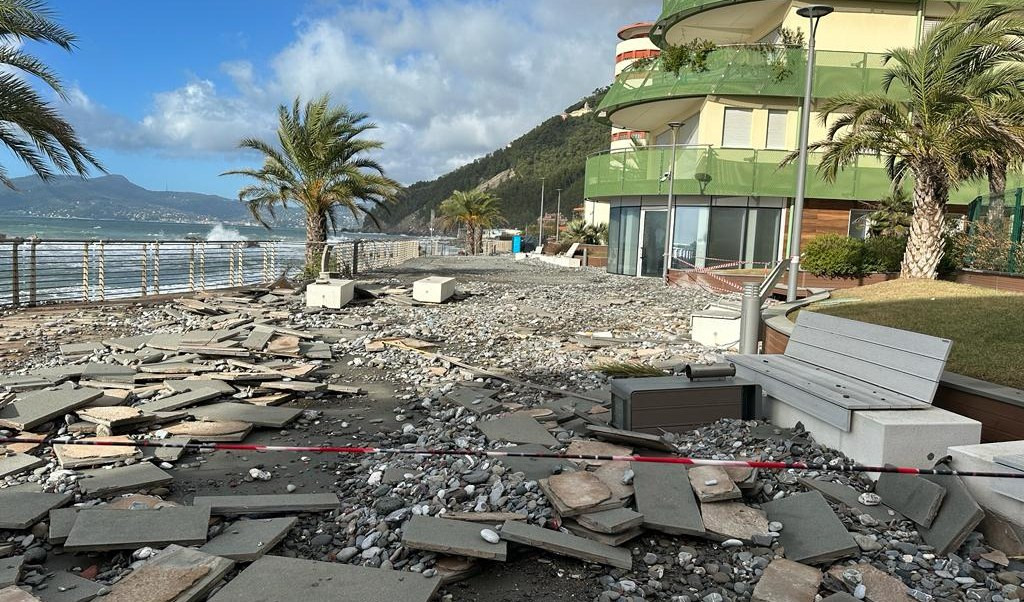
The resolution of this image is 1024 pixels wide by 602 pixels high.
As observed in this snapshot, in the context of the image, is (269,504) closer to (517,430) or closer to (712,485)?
(517,430)

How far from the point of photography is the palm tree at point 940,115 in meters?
14.5

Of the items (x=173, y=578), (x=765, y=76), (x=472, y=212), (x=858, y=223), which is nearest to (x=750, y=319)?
(x=173, y=578)

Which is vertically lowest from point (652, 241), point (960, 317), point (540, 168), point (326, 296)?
point (326, 296)

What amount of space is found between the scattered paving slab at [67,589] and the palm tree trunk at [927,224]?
54.8 feet

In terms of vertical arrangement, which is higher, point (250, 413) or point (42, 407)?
point (42, 407)

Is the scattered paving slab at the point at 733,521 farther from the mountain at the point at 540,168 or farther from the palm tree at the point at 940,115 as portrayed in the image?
the mountain at the point at 540,168

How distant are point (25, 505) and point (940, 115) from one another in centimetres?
1706

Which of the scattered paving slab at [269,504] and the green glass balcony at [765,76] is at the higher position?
the green glass balcony at [765,76]

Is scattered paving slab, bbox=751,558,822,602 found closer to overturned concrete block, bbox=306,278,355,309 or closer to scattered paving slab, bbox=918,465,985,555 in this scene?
scattered paving slab, bbox=918,465,985,555

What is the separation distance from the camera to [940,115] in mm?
15086

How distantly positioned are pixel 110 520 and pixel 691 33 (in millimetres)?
31177

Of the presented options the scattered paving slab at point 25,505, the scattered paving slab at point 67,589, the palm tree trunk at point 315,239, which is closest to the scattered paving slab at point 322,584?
the scattered paving slab at point 67,589

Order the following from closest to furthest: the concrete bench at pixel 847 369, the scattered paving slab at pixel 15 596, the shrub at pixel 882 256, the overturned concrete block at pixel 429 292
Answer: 1. the scattered paving slab at pixel 15 596
2. the concrete bench at pixel 847 369
3. the overturned concrete block at pixel 429 292
4. the shrub at pixel 882 256

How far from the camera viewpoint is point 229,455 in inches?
238
